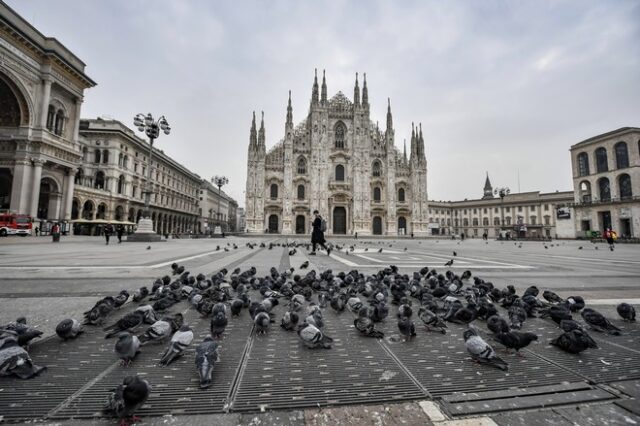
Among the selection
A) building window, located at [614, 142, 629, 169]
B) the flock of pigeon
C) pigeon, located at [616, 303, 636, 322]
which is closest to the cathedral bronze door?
the flock of pigeon

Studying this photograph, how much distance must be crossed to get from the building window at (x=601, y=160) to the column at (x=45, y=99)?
59.8 meters

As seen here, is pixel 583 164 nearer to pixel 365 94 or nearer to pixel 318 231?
pixel 365 94

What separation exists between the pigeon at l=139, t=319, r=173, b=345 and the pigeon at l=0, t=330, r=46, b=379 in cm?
47

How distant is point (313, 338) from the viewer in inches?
68.1

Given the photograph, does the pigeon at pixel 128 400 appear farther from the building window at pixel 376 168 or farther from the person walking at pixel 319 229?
the building window at pixel 376 168

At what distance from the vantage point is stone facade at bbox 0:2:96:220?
20234mm

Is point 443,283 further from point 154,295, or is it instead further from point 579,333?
Answer: point 154,295

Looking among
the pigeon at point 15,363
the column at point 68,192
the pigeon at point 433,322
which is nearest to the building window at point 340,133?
the column at point 68,192

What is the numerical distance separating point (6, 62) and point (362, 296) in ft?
99.0

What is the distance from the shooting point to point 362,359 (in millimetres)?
1602

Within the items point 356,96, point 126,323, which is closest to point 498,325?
point 126,323

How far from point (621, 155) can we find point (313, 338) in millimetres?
49804

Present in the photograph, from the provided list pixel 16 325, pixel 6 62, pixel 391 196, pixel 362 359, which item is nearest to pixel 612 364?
pixel 362 359

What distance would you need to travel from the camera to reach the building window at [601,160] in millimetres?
35500
